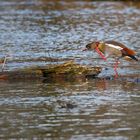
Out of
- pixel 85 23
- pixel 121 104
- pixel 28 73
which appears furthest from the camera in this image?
pixel 85 23

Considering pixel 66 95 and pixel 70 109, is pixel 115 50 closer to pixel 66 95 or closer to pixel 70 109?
pixel 66 95

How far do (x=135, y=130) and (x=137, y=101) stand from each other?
2733 millimetres

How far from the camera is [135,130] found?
38.8 ft

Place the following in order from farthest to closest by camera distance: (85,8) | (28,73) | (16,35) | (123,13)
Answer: (85,8), (123,13), (16,35), (28,73)

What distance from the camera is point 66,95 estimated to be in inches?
609

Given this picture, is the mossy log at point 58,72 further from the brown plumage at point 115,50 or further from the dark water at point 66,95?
the brown plumage at point 115,50

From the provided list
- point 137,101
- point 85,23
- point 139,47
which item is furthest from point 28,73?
point 85,23

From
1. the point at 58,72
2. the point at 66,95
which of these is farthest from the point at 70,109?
the point at 58,72

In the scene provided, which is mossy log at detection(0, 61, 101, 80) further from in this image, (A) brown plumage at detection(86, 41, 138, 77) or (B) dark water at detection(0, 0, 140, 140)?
(A) brown plumage at detection(86, 41, 138, 77)

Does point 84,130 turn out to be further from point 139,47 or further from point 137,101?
point 139,47

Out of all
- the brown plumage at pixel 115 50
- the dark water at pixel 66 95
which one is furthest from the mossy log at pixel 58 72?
the brown plumage at pixel 115 50

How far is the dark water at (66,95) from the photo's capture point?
39.3 ft

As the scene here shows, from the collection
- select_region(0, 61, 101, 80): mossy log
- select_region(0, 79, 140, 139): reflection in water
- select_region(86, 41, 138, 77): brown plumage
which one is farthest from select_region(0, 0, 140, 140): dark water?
select_region(86, 41, 138, 77): brown plumage

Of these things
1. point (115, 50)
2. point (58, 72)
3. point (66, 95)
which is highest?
point (115, 50)
